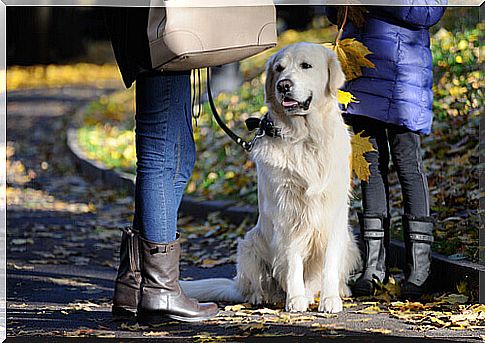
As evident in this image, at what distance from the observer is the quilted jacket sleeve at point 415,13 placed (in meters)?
3.83

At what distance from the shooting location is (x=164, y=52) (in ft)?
9.61

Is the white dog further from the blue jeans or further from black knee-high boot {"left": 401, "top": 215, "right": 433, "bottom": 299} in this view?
the blue jeans

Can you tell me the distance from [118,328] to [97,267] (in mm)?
2103

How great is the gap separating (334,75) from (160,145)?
1008 mm

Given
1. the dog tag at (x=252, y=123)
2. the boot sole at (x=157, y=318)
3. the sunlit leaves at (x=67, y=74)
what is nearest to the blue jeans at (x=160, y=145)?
the boot sole at (x=157, y=318)

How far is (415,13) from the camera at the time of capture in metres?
3.83

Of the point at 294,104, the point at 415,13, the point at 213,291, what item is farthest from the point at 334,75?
the point at 213,291

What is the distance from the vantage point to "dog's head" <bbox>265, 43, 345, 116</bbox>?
373cm

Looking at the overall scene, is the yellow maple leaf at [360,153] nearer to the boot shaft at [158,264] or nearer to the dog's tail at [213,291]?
the dog's tail at [213,291]

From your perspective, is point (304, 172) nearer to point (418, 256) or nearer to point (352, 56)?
point (352, 56)

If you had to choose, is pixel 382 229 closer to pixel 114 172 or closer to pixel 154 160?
pixel 154 160

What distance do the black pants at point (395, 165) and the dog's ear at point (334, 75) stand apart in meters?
0.32

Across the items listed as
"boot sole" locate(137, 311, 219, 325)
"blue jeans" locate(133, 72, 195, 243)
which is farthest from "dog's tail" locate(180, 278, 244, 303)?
"blue jeans" locate(133, 72, 195, 243)

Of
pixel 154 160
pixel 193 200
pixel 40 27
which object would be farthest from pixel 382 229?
pixel 40 27
